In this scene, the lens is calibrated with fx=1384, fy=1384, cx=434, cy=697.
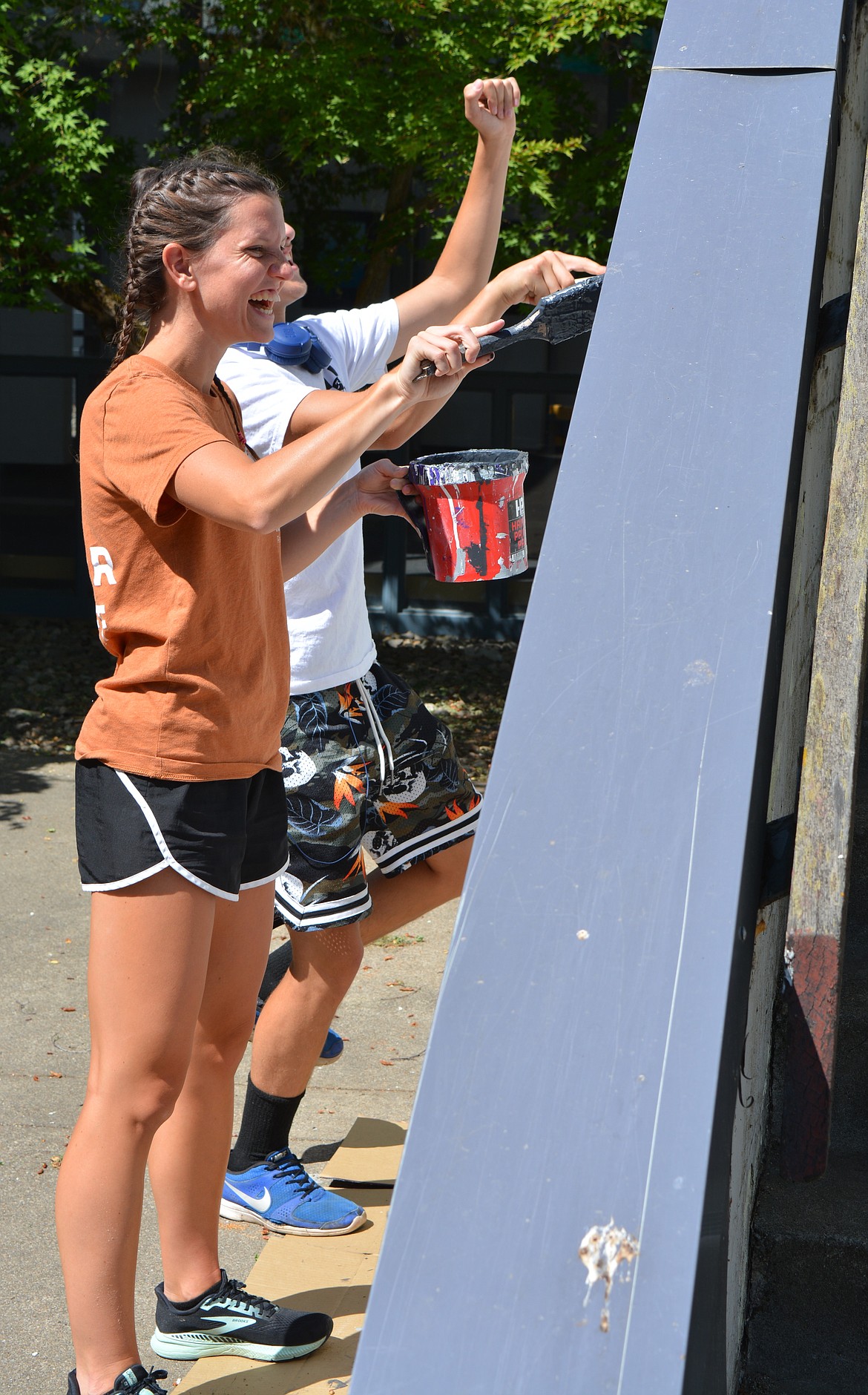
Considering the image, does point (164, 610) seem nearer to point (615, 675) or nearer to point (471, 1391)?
point (615, 675)

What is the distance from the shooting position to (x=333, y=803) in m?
2.91

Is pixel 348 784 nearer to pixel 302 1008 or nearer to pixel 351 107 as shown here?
pixel 302 1008

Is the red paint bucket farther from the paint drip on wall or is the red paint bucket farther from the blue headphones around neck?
the paint drip on wall

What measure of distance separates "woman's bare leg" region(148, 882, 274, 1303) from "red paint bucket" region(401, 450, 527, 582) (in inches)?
28.1

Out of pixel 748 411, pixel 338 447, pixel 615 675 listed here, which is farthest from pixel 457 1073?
pixel 338 447

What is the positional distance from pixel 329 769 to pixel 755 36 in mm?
1639

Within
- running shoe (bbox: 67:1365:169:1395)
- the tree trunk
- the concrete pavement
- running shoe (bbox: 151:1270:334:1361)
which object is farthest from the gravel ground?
running shoe (bbox: 67:1365:169:1395)

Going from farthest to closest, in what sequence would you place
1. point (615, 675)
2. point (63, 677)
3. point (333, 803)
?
point (63, 677)
point (333, 803)
point (615, 675)

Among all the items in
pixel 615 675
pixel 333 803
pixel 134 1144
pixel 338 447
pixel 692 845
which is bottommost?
pixel 134 1144

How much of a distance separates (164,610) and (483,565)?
0.73 m

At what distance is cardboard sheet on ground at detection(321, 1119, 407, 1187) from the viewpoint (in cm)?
316

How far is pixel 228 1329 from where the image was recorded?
8.05ft

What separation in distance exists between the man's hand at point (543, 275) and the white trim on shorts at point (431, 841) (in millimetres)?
1114

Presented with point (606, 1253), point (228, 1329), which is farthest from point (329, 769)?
A: point (606, 1253)
